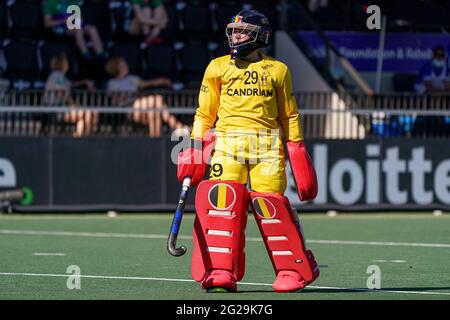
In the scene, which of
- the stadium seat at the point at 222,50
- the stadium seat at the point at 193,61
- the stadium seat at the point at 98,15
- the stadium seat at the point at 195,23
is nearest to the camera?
the stadium seat at the point at 98,15

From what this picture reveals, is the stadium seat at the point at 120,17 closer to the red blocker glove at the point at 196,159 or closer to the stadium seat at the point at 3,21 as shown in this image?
the stadium seat at the point at 3,21

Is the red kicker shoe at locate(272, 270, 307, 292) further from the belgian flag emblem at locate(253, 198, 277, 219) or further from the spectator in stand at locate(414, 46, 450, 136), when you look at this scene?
the spectator in stand at locate(414, 46, 450, 136)

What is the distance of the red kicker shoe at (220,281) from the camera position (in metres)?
11.1

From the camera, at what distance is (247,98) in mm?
11312

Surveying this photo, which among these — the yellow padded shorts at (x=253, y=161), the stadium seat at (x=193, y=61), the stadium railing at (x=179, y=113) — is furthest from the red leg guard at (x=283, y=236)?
the stadium seat at (x=193, y=61)

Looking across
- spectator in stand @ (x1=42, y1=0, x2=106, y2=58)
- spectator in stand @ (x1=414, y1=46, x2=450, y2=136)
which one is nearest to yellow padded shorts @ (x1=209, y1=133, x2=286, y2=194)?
spectator in stand @ (x1=42, y1=0, x2=106, y2=58)

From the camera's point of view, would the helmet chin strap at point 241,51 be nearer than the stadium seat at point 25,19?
Yes

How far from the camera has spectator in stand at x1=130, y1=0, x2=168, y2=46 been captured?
23750mm

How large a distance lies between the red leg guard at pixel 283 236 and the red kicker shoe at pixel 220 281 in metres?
0.42

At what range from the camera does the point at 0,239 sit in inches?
651

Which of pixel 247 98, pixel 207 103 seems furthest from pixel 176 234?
pixel 247 98

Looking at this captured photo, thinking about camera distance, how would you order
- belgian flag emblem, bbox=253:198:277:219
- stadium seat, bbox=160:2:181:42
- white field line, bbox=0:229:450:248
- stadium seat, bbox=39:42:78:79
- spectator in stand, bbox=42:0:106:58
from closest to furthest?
belgian flag emblem, bbox=253:198:277:219, white field line, bbox=0:229:450:248, stadium seat, bbox=39:42:78:79, spectator in stand, bbox=42:0:106:58, stadium seat, bbox=160:2:181:42

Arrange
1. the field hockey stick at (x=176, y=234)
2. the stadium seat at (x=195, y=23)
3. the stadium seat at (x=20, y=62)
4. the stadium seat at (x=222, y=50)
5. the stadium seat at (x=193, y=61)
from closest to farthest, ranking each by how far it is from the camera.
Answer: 1. the field hockey stick at (x=176, y=234)
2. the stadium seat at (x=20, y=62)
3. the stadium seat at (x=193, y=61)
4. the stadium seat at (x=222, y=50)
5. the stadium seat at (x=195, y=23)

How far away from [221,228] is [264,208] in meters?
0.37
